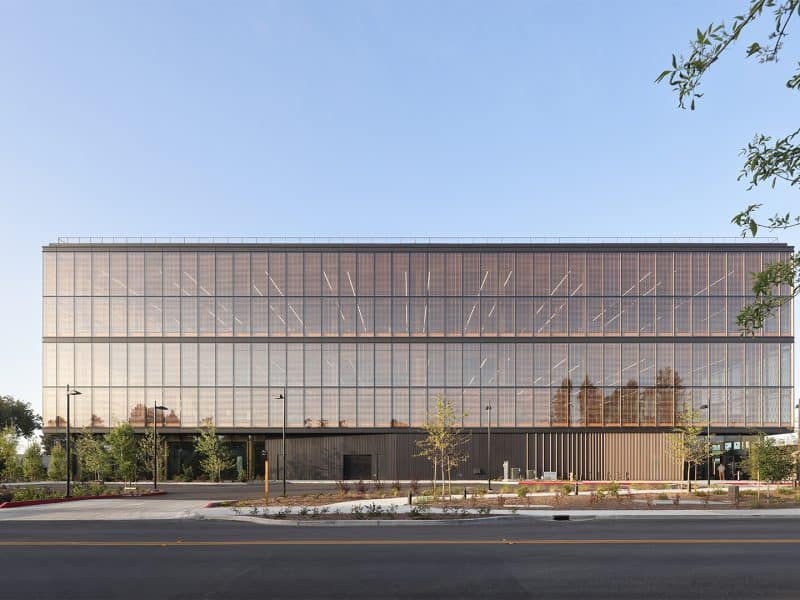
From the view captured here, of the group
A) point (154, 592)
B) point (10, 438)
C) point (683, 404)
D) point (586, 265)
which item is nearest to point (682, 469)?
point (683, 404)

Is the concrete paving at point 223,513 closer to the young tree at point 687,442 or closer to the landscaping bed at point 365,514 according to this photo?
the landscaping bed at point 365,514

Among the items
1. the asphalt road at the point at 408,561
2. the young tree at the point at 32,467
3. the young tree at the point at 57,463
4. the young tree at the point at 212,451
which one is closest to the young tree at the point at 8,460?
the young tree at the point at 32,467

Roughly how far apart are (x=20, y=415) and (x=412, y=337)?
9249 centimetres

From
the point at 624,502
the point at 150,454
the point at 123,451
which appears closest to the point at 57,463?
the point at 123,451

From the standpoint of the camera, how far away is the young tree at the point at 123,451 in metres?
60.8

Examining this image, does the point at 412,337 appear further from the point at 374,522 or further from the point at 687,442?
the point at 374,522

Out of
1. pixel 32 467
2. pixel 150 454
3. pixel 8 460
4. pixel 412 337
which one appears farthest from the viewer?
pixel 32 467

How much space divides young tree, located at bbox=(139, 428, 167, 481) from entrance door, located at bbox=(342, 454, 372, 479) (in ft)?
58.5

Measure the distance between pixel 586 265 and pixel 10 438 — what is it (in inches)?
2346

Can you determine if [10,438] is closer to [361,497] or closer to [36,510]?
[36,510]

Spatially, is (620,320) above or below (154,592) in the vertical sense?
above

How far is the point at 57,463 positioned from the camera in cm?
6700

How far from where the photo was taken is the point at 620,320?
6400 centimetres

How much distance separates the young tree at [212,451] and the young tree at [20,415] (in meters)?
69.4
